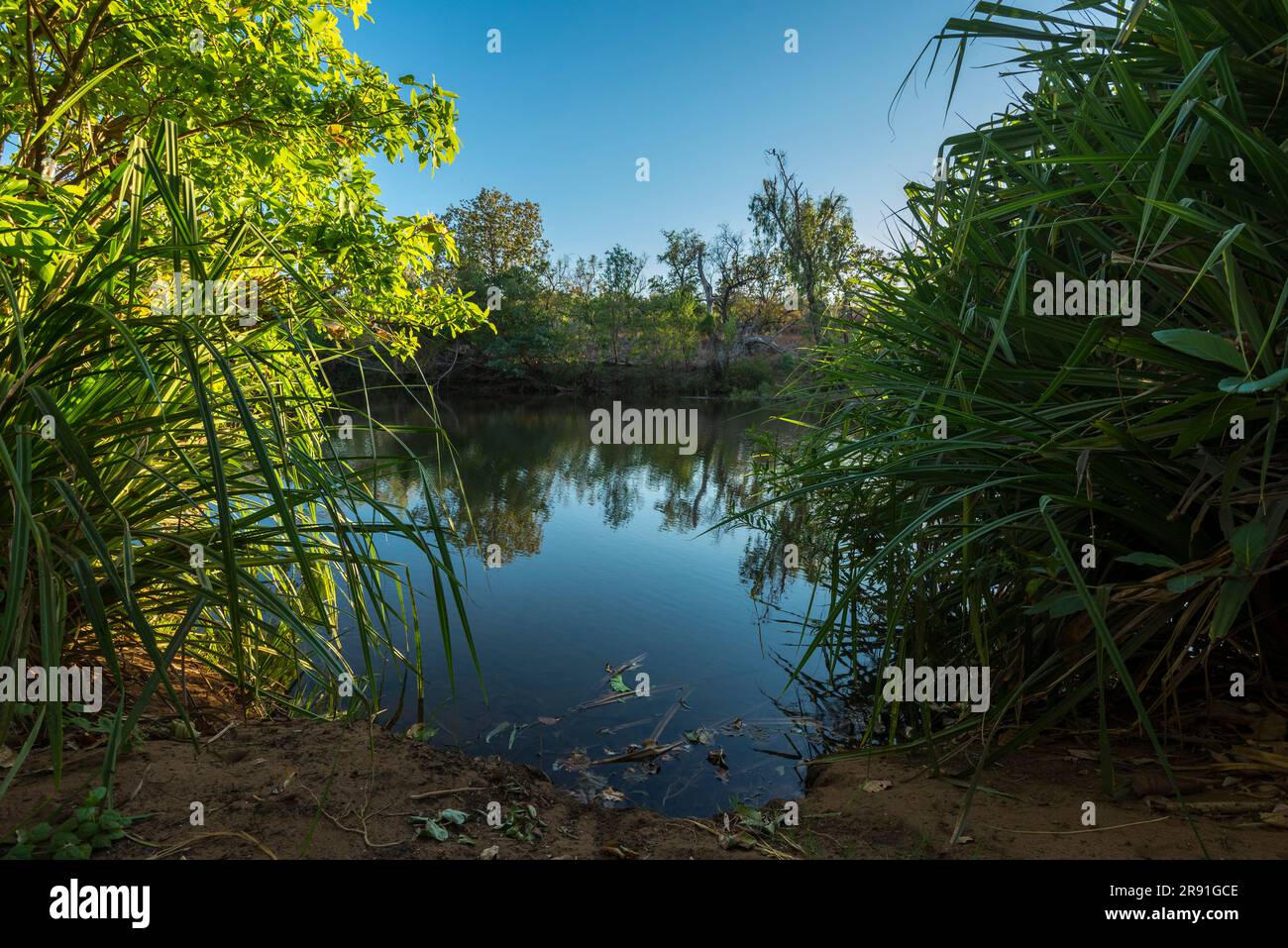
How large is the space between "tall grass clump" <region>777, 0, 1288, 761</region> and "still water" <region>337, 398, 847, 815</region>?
1040 millimetres

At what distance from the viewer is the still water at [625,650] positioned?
2.69 meters

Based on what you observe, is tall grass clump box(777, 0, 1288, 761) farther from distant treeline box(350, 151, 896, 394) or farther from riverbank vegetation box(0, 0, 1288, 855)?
distant treeline box(350, 151, 896, 394)

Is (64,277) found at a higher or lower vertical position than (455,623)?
higher

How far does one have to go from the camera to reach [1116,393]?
1.74 m

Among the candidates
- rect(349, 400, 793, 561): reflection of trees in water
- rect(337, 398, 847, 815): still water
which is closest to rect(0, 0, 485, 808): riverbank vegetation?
rect(337, 398, 847, 815): still water

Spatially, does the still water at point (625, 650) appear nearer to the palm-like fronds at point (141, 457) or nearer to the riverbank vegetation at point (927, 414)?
the palm-like fronds at point (141, 457)

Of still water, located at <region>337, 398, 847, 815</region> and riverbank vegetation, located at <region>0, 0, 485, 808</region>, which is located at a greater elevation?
riverbank vegetation, located at <region>0, 0, 485, 808</region>

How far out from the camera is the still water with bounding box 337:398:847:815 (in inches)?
106

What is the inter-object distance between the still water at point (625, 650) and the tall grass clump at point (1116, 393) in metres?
1.04

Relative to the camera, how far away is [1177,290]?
167 centimetres

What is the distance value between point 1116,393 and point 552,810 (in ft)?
6.38
